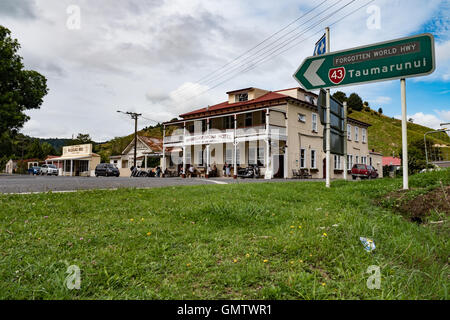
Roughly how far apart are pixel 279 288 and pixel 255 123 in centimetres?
2490

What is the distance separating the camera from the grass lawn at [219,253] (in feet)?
7.04

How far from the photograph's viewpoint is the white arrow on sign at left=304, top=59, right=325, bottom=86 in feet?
23.4

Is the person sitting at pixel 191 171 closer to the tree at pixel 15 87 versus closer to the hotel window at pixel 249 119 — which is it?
the hotel window at pixel 249 119

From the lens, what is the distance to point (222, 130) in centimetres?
2839

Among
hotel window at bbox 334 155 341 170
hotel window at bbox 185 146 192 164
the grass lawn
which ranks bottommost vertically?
the grass lawn

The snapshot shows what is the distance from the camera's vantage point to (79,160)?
161 feet

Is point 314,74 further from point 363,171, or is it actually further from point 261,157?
point 363,171

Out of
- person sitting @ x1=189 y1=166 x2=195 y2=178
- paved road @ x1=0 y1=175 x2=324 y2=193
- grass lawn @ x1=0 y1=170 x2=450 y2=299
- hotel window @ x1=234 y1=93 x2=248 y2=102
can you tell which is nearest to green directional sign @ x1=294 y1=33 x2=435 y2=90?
grass lawn @ x1=0 y1=170 x2=450 y2=299

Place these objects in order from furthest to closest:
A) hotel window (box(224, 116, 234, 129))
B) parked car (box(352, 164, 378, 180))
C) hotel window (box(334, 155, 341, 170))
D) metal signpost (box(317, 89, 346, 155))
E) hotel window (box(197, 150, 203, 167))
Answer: hotel window (box(197, 150, 203, 167)) < hotel window (box(334, 155, 341, 170)) < hotel window (box(224, 116, 234, 129)) < parked car (box(352, 164, 378, 180)) < metal signpost (box(317, 89, 346, 155))

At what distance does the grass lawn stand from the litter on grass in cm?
6

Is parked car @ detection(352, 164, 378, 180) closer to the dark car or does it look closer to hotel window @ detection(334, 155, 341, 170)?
hotel window @ detection(334, 155, 341, 170)

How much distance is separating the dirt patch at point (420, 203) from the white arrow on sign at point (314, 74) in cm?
346

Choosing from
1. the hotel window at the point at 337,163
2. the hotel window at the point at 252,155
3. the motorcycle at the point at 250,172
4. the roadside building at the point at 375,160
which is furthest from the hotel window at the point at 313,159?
the roadside building at the point at 375,160
